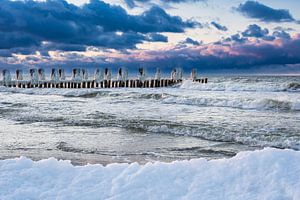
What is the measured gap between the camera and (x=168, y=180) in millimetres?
3373

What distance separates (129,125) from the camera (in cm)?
1062

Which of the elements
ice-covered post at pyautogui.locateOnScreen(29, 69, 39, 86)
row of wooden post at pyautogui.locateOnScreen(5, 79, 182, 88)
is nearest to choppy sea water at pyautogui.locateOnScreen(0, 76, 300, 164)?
row of wooden post at pyautogui.locateOnScreen(5, 79, 182, 88)

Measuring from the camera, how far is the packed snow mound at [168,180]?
313 cm

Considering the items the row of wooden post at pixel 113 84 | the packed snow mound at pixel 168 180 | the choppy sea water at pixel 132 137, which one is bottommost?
the row of wooden post at pixel 113 84

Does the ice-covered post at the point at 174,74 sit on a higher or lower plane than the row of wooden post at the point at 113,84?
higher

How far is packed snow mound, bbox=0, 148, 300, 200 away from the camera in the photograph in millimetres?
3131

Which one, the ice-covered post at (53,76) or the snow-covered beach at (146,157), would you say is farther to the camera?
the ice-covered post at (53,76)

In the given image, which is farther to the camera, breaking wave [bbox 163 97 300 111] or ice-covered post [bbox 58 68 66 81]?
ice-covered post [bbox 58 68 66 81]

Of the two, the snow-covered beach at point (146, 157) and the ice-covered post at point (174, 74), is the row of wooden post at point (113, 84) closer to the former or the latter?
the ice-covered post at point (174, 74)

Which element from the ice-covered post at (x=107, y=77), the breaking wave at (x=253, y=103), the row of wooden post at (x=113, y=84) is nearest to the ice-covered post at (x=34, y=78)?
the row of wooden post at (x=113, y=84)

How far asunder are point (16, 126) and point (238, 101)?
10.9 m

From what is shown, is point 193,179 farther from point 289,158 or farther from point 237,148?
point 237,148

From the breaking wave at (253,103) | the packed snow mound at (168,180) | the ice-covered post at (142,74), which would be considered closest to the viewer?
the packed snow mound at (168,180)

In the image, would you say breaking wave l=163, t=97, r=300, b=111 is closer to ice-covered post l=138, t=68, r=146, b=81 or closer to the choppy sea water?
the choppy sea water
